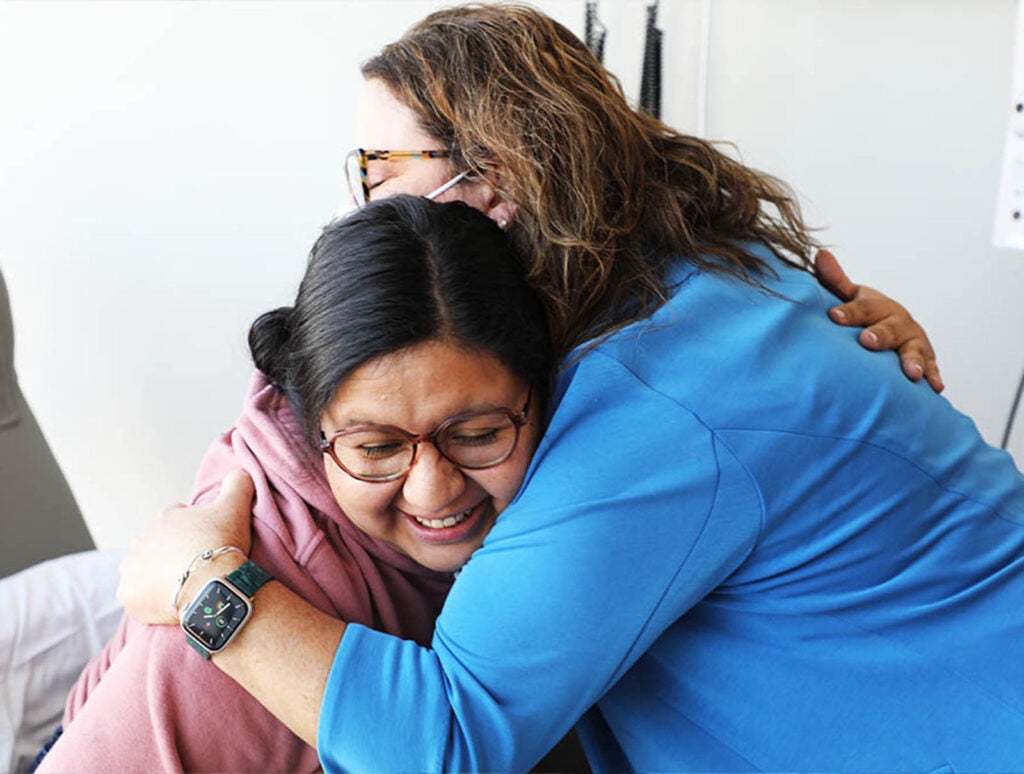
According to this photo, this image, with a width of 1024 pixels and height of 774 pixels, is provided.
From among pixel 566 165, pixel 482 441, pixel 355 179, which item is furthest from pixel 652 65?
pixel 482 441

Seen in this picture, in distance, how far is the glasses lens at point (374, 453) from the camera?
105 cm

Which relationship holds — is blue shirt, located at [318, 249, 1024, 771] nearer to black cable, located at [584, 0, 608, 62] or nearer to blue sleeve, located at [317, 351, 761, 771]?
blue sleeve, located at [317, 351, 761, 771]

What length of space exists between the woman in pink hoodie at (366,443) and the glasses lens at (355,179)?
17 cm

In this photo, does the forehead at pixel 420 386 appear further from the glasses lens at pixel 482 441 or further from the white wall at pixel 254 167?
the white wall at pixel 254 167

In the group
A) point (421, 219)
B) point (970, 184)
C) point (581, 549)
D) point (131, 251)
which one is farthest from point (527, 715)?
point (970, 184)

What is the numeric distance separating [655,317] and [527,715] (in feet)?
1.25

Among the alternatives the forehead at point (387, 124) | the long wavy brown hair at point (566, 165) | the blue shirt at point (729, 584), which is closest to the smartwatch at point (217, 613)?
the blue shirt at point (729, 584)

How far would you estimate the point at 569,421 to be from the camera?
3.29 ft

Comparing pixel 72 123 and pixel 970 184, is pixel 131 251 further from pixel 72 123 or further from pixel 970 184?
pixel 970 184

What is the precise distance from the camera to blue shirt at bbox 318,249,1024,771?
950 mm

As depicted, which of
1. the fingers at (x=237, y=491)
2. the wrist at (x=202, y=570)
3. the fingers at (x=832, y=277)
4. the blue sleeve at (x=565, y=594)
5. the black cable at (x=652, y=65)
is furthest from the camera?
the black cable at (x=652, y=65)

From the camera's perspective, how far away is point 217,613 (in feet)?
3.31

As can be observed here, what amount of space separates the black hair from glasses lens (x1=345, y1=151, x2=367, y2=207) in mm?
167

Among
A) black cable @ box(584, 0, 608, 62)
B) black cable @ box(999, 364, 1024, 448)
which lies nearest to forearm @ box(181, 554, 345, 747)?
black cable @ box(584, 0, 608, 62)
